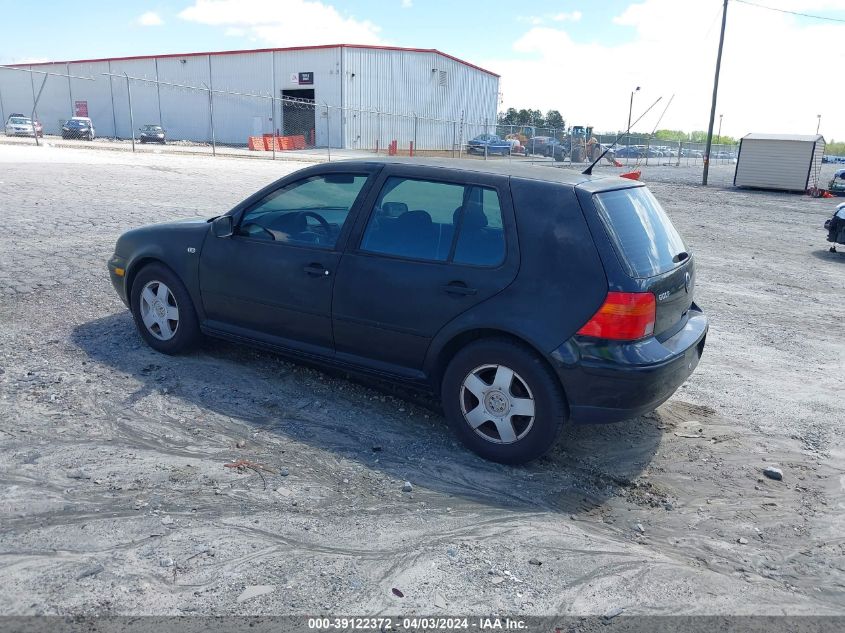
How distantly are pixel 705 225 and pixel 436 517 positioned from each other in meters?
14.6

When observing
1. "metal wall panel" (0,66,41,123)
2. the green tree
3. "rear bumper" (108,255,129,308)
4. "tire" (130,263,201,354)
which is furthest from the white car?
the green tree

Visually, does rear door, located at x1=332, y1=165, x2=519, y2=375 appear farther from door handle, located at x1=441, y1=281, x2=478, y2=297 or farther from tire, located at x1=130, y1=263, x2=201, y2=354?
tire, located at x1=130, y1=263, x2=201, y2=354

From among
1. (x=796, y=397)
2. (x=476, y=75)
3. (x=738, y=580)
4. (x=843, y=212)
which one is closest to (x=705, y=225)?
(x=843, y=212)

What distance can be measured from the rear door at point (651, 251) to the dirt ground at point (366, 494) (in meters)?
0.96

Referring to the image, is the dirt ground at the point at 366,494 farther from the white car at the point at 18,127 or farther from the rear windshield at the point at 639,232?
the white car at the point at 18,127

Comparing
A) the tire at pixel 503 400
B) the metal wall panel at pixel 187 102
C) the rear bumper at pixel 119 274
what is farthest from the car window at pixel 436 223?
the metal wall panel at pixel 187 102

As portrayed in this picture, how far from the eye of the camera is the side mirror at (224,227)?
5.11 meters

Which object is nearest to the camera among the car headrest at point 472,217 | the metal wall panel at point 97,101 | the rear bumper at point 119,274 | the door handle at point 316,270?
the car headrest at point 472,217

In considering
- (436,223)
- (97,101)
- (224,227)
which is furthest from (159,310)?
(97,101)

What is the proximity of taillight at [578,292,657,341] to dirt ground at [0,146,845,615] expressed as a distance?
907mm

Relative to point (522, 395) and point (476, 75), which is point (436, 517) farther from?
point (476, 75)

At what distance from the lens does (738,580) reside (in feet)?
10.5

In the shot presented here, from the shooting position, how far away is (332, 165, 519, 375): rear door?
4129 millimetres

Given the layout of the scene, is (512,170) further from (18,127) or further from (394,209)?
(18,127)
